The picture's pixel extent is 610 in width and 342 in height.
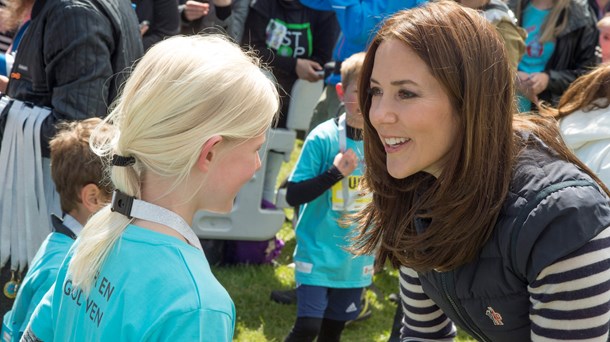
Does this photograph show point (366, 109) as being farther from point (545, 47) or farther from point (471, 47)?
point (545, 47)

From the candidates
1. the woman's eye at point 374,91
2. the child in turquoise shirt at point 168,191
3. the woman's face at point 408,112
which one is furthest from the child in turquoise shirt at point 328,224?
the child in turquoise shirt at point 168,191

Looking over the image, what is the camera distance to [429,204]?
2.29 m

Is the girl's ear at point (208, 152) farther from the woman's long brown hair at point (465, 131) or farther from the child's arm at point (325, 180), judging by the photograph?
the child's arm at point (325, 180)

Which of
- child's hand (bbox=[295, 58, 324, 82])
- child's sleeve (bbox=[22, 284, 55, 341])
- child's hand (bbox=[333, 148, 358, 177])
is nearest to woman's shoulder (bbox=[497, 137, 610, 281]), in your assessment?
child's sleeve (bbox=[22, 284, 55, 341])

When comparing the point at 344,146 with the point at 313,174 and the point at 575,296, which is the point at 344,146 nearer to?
the point at 313,174

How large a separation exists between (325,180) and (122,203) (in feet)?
6.87

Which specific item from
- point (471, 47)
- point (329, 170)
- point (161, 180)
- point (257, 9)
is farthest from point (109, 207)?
point (257, 9)

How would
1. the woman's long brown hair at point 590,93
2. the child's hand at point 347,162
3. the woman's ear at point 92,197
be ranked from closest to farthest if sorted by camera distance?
the woman's ear at point 92,197, the woman's long brown hair at point 590,93, the child's hand at point 347,162

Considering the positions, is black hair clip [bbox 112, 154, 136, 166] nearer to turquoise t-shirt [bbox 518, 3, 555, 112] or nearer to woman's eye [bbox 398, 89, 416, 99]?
woman's eye [bbox 398, 89, 416, 99]

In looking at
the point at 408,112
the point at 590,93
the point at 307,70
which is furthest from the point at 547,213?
the point at 307,70

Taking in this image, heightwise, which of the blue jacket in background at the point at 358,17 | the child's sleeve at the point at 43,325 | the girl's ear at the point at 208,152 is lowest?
the blue jacket in background at the point at 358,17

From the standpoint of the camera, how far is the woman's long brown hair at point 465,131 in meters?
2.12

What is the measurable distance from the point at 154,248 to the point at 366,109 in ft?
2.96

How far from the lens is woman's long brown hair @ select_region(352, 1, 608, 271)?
2.12 metres
